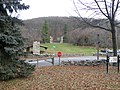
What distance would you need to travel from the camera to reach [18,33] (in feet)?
36.3

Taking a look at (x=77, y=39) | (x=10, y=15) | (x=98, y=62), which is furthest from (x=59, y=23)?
(x=10, y=15)

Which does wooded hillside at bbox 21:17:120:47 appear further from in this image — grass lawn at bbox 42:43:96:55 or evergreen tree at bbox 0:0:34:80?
evergreen tree at bbox 0:0:34:80

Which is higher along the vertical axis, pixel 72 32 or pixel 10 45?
pixel 72 32

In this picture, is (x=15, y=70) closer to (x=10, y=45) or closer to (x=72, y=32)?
(x=10, y=45)

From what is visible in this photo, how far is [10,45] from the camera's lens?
10562 millimetres

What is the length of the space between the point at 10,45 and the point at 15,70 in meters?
1.09

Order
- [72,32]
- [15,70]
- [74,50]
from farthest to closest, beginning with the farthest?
[74,50], [72,32], [15,70]

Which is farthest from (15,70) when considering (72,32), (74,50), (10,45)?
(74,50)

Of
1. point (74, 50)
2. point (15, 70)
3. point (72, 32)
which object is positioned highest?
point (72, 32)

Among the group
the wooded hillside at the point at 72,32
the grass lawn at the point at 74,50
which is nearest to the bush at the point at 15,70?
the wooded hillside at the point at 72,32

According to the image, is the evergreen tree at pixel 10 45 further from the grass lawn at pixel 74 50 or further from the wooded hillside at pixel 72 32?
the grass lawn at pixel 74 50

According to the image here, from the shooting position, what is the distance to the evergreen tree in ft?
33.6

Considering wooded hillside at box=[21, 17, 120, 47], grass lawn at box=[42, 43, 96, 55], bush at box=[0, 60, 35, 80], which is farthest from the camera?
grass lawn at box=[42, 43, 96, 55]

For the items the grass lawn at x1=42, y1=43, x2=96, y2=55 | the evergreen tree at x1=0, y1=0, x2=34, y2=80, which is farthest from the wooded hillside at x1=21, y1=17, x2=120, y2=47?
the evergreen tree at x1=0, y1=0, x2=34, y2=80
